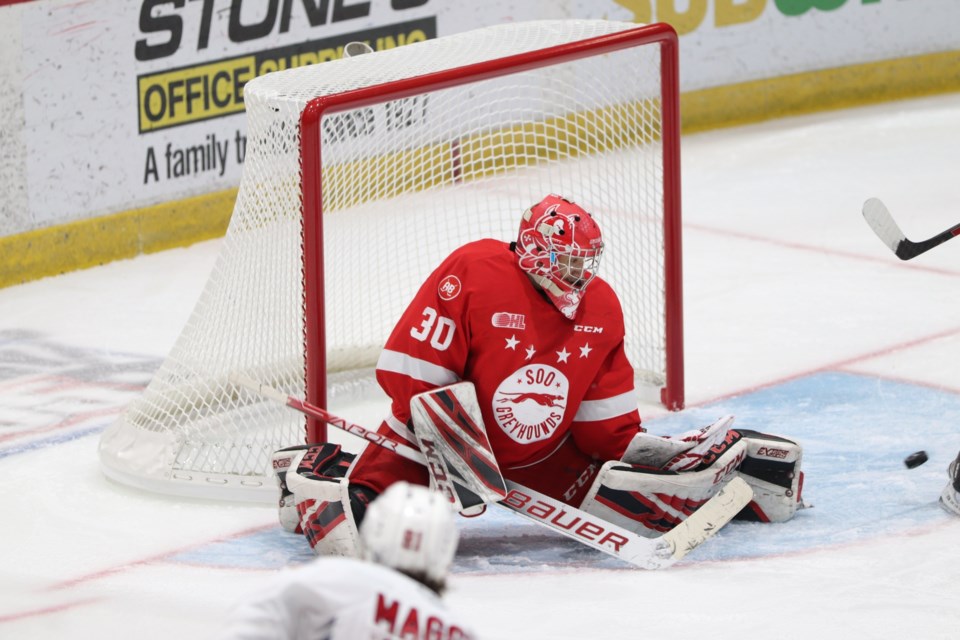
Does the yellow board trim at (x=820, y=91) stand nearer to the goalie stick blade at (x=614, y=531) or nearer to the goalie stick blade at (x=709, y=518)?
the goalie stick blade at (x=709, y=518)

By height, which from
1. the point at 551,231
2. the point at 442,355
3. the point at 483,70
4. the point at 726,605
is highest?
the point at 483,70

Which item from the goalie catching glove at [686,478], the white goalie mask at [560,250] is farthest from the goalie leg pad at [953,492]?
the white goalie mask at [560,250]

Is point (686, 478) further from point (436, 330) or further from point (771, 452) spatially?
point (436, 330)

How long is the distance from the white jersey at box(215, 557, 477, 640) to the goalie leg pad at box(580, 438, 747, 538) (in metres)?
1.76

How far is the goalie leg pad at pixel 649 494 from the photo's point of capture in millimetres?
4062

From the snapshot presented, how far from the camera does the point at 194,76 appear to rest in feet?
21.7

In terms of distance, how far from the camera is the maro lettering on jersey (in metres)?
2.29

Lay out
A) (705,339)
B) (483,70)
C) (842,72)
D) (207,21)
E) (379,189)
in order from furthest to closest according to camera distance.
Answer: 1. (842,72)
2. (207,21)
3. (705,339)
4. (379,189)
5. (483,70)

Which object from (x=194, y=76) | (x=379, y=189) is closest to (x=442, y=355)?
(x=379, y=189)


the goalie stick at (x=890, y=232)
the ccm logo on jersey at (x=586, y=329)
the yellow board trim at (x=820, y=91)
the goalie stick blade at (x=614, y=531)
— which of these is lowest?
the goalie stick blade at (x=614, y=531)

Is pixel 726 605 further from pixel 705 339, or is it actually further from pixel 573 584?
pixel 705 339

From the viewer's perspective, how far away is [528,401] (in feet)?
13.1

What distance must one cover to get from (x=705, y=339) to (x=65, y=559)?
2454 millimetres

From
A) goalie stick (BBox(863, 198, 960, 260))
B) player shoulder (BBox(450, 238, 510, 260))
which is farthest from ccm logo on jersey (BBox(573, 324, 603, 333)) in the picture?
goalie stick (BBox(863, 198, 960, 260))
